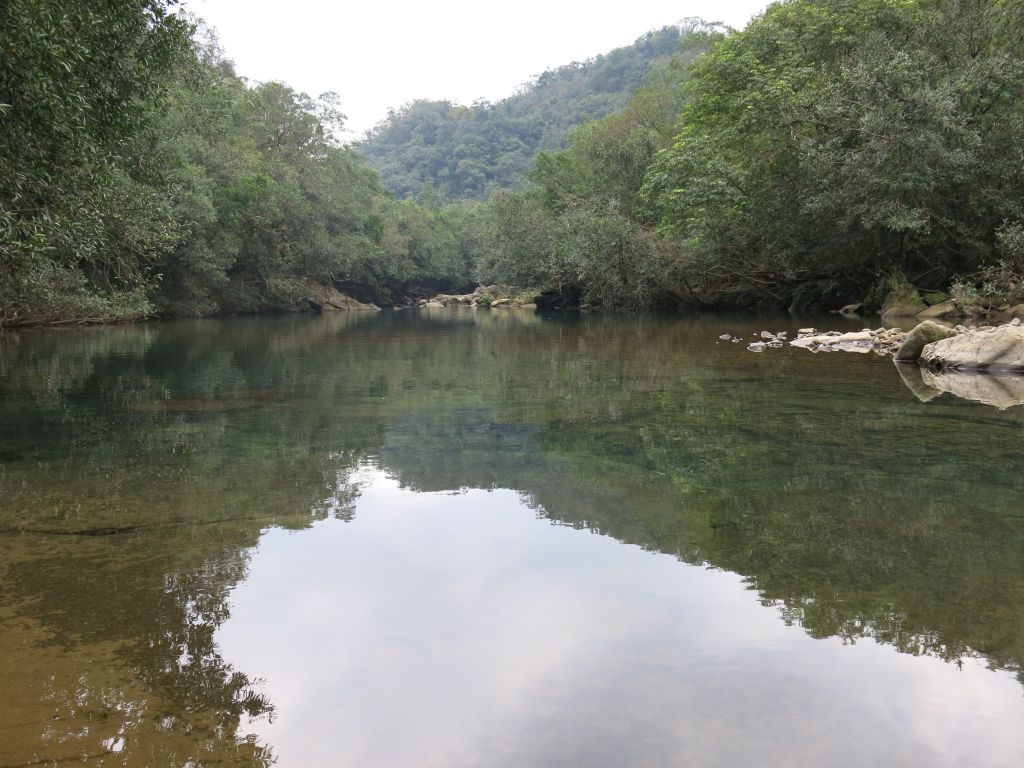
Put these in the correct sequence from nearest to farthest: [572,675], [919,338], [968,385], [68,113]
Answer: [572,675], [68,113], [968,385], [919,338]

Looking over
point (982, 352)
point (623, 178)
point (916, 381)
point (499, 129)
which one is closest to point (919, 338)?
point (982, 352)

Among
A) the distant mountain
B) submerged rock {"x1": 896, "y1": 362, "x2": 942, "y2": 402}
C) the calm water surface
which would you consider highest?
the distant mountain

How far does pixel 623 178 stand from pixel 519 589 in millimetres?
35634

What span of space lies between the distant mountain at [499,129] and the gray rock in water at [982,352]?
267 ft

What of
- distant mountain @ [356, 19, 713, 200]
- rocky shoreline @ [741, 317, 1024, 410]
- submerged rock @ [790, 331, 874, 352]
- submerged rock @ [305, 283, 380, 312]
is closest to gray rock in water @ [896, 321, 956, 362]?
rocky shoreline @ [741, 317, 1024, 410]

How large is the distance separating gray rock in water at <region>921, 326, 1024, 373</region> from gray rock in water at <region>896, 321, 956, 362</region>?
365 millimetres

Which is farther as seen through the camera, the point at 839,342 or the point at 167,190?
the point at 839,342

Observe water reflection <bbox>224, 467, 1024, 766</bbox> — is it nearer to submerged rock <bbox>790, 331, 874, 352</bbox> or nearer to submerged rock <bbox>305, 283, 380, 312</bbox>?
submerged rock <bbox>790, 331, 874, 352</bbox>

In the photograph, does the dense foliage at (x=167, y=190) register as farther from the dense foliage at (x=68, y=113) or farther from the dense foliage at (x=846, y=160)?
the dense foliage at (x=846, y=160)

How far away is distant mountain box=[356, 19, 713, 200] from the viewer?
319 ft

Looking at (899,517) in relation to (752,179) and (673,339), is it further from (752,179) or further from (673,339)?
(752,179)

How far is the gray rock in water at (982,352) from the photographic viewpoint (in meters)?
10.9

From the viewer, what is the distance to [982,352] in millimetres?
11258

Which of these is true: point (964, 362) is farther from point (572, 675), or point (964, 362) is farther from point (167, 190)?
point (167, 190)
